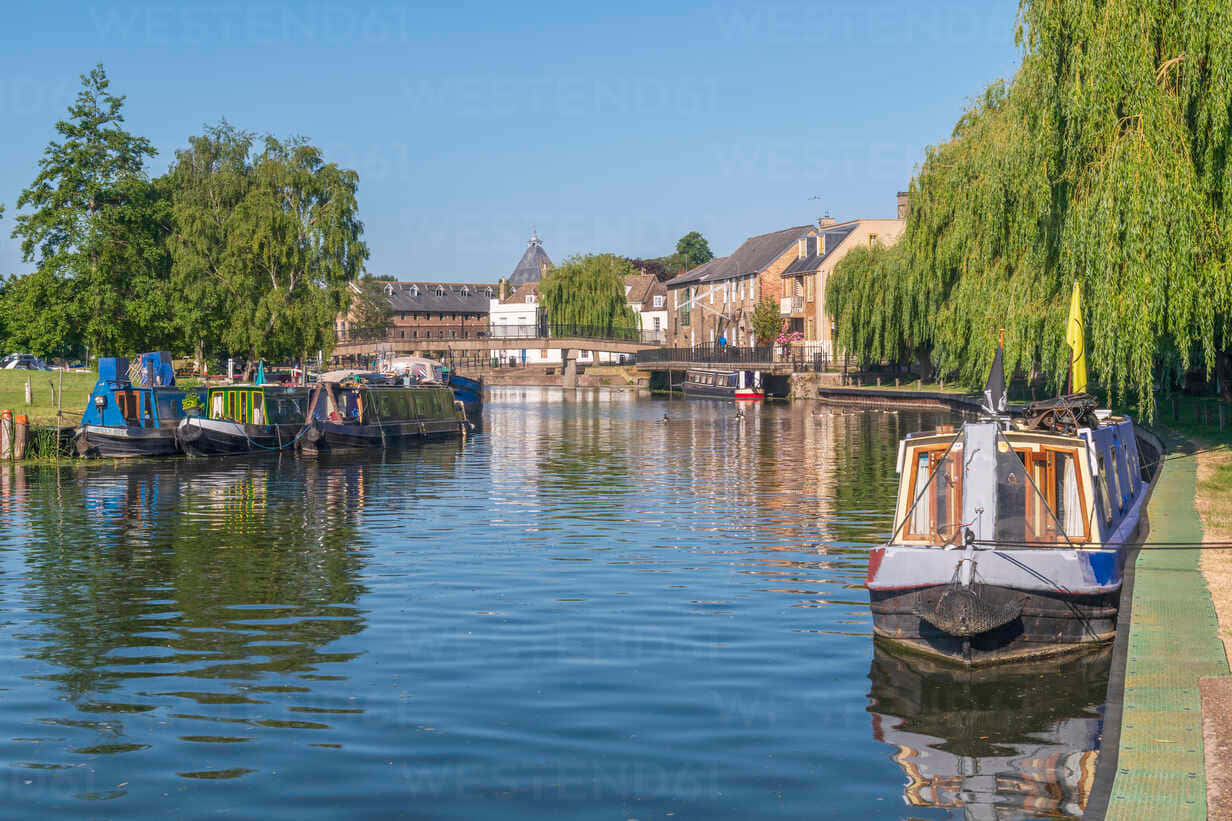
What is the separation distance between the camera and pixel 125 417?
41.8 metres

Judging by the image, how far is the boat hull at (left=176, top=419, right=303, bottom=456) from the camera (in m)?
40.9

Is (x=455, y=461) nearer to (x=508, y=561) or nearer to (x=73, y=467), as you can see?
(x=73, y=467)

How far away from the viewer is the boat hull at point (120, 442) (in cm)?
3991

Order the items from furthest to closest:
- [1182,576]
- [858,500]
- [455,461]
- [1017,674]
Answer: [455,461] → [858,500] → [1182,576] → [1017,674]

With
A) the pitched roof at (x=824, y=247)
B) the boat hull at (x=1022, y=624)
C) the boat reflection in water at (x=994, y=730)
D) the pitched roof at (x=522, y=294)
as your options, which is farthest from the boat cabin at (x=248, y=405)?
the pitched roof at (x=522, y=294)

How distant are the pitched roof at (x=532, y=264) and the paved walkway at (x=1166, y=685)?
156172 millimetres

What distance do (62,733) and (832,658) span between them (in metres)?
7.96

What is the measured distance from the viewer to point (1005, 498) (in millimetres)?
15117

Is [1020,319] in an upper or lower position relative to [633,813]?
upper

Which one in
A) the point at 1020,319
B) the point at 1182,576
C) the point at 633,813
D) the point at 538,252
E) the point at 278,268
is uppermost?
the point at 538,252

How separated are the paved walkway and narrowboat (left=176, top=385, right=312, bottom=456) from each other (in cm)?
3171

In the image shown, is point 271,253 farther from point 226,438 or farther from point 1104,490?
point 1104,490

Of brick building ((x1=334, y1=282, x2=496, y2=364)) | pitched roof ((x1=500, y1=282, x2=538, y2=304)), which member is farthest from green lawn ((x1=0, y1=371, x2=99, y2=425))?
pitched roof ((x1=500, y1=282, x2=538, y2=304))

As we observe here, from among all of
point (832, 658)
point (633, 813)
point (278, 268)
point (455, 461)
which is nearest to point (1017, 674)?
Result: point (832, 658)
